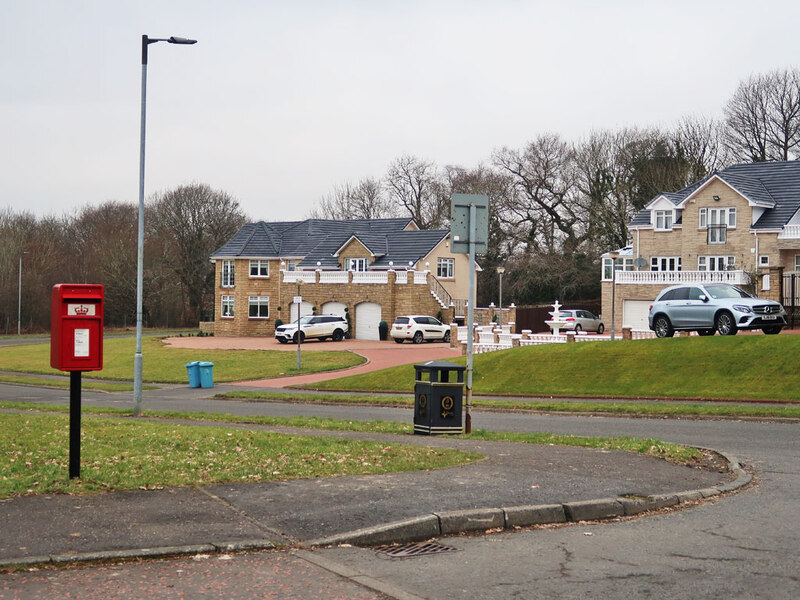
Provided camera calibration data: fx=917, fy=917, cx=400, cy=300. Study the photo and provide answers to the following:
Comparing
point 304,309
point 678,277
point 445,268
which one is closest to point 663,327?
point 678,277

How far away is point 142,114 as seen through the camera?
22.9m

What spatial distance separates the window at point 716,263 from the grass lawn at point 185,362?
75.7 ft

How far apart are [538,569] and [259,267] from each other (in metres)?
63.2

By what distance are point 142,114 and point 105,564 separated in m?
17.9

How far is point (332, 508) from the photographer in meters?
8.47

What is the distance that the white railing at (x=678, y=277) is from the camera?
4716cm

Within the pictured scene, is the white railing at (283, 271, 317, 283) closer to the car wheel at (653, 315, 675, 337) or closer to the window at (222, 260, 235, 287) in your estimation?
the window at (222, 260, 235, 287)

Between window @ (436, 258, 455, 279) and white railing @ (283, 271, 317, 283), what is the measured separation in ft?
31.0

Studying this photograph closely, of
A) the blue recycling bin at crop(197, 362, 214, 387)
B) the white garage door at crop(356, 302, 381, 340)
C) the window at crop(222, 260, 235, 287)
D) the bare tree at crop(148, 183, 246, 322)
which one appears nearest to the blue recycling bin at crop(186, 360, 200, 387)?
the blue recycling bin at crop(197, 362, 214, 387)

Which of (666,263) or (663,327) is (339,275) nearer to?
(666,263)

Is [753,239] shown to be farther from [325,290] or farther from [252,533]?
[252,533]

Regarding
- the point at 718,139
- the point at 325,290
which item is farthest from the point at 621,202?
the point at 325,290

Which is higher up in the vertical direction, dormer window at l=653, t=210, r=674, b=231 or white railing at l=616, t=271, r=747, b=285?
dormer window at l=653, t=210, r=674, b=231

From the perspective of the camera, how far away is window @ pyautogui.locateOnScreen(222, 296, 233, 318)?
6938 centimetres
